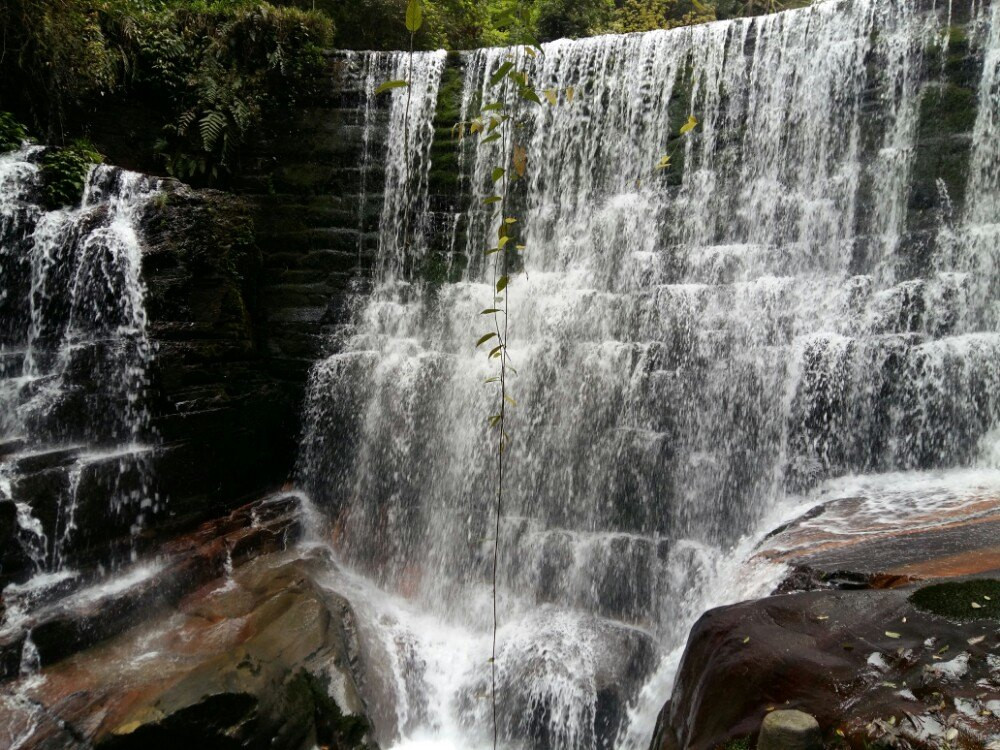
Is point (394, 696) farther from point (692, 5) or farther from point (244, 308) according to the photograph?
point (692, 5)

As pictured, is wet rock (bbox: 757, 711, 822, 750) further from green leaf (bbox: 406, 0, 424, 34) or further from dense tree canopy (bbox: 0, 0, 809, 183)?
dense tree canopy (bbox: 0, 0, 809, 183)

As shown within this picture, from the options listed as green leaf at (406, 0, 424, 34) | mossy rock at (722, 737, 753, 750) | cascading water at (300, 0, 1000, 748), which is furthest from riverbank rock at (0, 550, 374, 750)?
green leaf at (406, 0, 424, 34)

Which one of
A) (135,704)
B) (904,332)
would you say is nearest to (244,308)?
(135,704)

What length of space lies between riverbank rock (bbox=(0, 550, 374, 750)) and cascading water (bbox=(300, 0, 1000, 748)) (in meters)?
0.72

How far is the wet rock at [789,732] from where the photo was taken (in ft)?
9.52

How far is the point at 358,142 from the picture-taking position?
35.5 feet

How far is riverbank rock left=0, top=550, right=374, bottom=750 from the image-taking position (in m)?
5.12

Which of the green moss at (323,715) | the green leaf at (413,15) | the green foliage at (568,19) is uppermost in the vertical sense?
the green foliage at (568,19)

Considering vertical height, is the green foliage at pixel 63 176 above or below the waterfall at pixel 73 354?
above

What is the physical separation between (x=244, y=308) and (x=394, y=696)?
529cm

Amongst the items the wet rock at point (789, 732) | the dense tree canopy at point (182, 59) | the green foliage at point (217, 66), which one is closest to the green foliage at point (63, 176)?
the dense tree canopy at point (182, 59)

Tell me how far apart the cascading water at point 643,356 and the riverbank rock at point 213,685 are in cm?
72

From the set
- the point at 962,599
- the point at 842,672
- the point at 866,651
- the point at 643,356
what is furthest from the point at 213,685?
the point at 643,356

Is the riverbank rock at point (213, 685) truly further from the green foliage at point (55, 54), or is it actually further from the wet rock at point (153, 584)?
the green foliage at point (55, 54)
